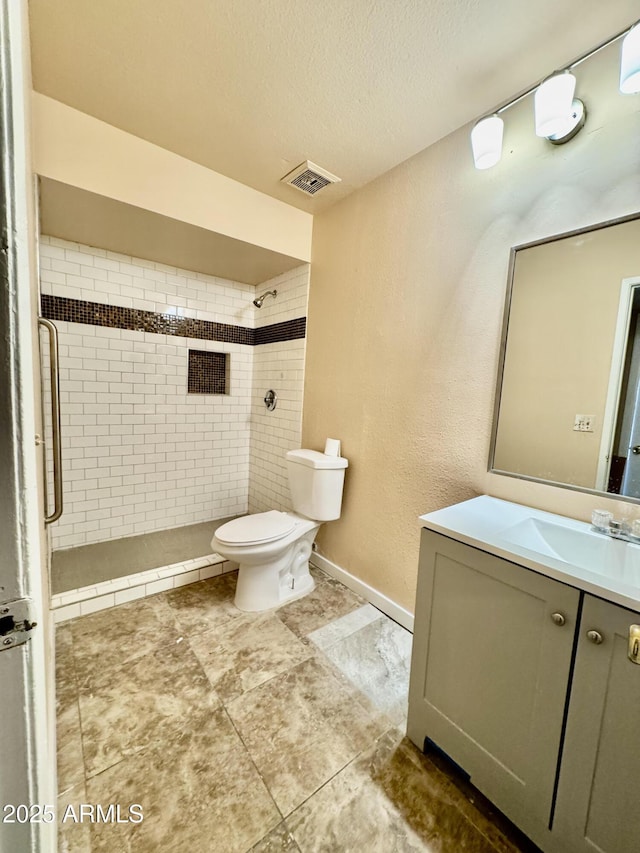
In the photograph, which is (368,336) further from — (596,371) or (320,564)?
(320,564)

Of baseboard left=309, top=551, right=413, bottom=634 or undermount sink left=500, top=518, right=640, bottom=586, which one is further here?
baseboard left=309, top=551, right=413, bottom=634

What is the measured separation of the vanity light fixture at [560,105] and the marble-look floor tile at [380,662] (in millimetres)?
2125

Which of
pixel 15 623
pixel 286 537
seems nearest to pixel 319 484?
pixel 286 537

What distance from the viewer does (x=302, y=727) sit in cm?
124

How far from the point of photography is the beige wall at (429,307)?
3.94 feet

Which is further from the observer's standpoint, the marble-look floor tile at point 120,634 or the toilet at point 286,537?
the toilet at point 286,537

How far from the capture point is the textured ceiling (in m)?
1.11

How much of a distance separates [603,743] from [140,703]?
1461mm

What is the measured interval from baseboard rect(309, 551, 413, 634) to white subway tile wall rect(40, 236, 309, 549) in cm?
68

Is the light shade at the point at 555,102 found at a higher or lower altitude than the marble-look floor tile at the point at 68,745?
higher

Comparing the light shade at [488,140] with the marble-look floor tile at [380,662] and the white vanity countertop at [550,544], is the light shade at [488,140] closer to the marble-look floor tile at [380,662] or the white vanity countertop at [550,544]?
the white vanity countertop at [550,544]

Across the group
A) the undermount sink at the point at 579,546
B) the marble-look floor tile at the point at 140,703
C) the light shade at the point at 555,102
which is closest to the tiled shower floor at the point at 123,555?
the marble-look floor tile at the point at 140,703

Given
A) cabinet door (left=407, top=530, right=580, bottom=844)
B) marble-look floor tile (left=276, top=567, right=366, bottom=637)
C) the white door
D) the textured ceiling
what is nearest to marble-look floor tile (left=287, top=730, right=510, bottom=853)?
cabinet door (left=407, top=530, right=580, bottom=844)

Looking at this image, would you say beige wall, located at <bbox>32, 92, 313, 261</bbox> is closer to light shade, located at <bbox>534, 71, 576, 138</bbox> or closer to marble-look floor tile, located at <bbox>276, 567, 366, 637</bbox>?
light shade, located at <bbox>534, 71, 576, 138</bbox>
